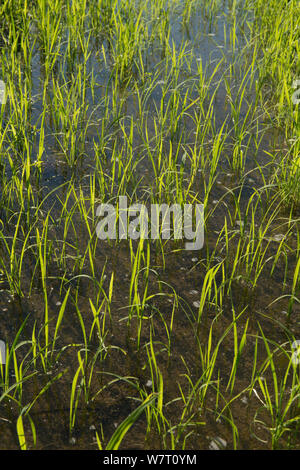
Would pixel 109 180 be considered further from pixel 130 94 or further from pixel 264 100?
pixel 264 100

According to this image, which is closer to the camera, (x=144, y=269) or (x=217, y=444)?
(x=217, y=444)

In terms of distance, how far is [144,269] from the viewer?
222 centimetres

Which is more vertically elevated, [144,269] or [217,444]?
[144,269]

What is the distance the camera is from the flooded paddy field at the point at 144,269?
1.68 meters

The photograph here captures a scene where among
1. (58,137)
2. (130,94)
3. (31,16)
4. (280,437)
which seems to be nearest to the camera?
(280,437)

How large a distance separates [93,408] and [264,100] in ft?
7.69

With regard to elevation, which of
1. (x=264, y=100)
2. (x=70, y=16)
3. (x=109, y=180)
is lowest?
(x=109, y=180)

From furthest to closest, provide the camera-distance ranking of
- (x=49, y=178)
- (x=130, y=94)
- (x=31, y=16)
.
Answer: (x=31, y=16)
(x=130, y=94)
(x=49, y=178)

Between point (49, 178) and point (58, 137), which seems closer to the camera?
point (49, 178)

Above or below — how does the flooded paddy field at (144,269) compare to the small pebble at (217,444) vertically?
above

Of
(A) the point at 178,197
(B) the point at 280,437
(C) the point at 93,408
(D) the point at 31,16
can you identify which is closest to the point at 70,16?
(D) the point at 31,16

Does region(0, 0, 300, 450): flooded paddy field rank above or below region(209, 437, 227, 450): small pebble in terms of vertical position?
above

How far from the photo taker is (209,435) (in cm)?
167

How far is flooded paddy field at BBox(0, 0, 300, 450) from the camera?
168 centimetres
